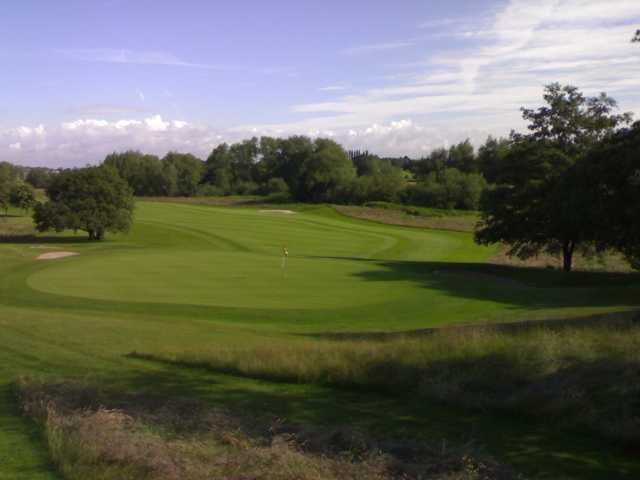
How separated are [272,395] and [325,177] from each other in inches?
4490

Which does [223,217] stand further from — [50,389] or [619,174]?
[50,389]

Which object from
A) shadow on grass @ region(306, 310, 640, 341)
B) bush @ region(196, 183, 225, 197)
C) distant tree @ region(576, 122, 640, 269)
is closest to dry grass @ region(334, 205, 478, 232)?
distant tree @ region(576, 122, 640, 269)

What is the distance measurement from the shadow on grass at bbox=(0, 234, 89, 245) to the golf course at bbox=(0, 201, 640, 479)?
0.72 feet

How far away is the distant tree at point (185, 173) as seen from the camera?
484 feet

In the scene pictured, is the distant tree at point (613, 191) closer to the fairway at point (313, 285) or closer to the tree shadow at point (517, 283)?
the tree shadow at point (517, 283)

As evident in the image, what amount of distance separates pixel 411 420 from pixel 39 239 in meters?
51.5

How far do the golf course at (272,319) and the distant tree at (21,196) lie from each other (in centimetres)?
1144

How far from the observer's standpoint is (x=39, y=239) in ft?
179

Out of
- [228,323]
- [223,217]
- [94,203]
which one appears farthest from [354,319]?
[223,217]

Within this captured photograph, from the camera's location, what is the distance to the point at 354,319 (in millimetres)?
22094

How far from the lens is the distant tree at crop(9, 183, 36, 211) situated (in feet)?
219

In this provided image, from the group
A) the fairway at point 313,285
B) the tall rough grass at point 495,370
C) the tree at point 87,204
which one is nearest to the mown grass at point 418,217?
the fairway at point 313,285

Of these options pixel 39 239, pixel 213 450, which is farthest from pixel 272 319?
pixel 39 239

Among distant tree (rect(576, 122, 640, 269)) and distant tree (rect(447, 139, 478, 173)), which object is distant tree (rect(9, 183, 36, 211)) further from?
distant tree (rect(447, 139, 478, 173))
